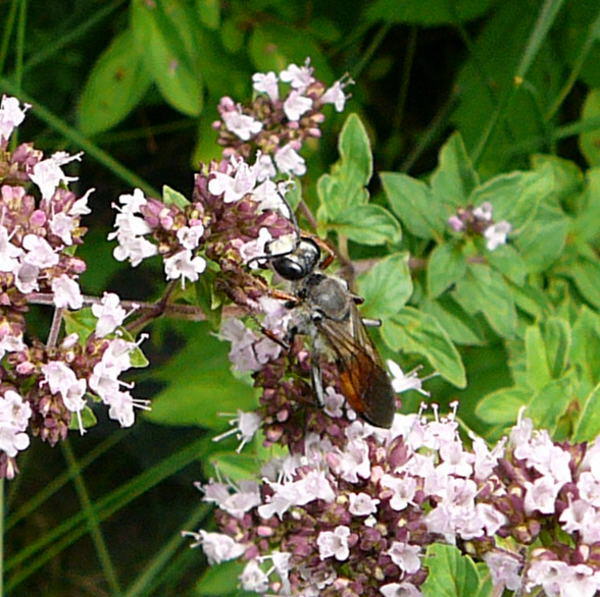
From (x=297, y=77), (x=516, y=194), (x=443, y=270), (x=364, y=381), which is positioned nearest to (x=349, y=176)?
(x=297, y=77)

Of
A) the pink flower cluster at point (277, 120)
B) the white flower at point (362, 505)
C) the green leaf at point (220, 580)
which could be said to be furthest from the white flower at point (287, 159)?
the green leaf at point (220, 580)

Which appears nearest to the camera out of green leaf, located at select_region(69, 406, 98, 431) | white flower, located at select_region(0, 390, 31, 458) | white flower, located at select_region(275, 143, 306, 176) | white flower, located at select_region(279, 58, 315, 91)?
white flower, located at select_region(0, 390, 31, 458)

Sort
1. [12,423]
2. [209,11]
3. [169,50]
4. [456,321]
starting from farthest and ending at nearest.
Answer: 1. [169,50]
2. [209,11]
3. [456,321]
4. [12,423]

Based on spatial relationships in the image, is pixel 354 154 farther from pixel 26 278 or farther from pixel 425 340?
pixel 26 278

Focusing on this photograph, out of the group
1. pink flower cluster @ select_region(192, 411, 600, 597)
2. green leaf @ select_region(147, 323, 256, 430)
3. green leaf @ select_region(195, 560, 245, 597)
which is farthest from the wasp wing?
green leaf @ select_region(195, 560, 245, 597)

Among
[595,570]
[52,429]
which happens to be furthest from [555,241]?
[52,429]

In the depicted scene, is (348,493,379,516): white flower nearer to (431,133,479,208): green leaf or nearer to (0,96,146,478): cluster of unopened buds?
(0,96,146,478): cluster of unopened buds

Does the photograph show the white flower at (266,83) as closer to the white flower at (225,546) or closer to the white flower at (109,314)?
the white flower at (109,314)
